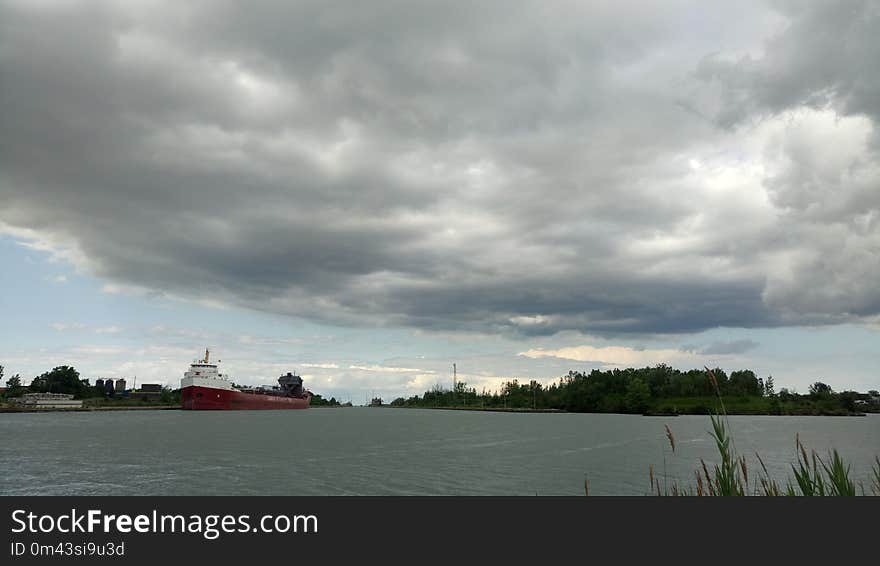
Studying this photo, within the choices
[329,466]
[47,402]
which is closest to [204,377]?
[47,402]

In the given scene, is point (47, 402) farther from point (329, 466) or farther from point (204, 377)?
point (329, 466)

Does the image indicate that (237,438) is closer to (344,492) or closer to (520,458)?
(520,458)

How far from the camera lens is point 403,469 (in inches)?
1866

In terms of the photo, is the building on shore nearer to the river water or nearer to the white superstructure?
the white superstructure

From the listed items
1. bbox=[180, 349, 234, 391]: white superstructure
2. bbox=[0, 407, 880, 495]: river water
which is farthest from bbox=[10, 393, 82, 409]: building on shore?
bbox=[0, 407, 880, 495]: river water

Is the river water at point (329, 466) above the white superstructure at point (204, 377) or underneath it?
underneath

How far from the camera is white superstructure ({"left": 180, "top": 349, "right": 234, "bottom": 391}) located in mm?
182500

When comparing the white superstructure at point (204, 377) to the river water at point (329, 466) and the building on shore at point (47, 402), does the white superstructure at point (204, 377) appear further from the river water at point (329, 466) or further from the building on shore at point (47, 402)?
the river water at point (329, 466)

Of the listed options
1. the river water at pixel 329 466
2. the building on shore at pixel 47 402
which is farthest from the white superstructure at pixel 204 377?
the river water at pixel 329 466

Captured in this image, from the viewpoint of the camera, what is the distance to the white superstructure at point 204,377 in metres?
182
